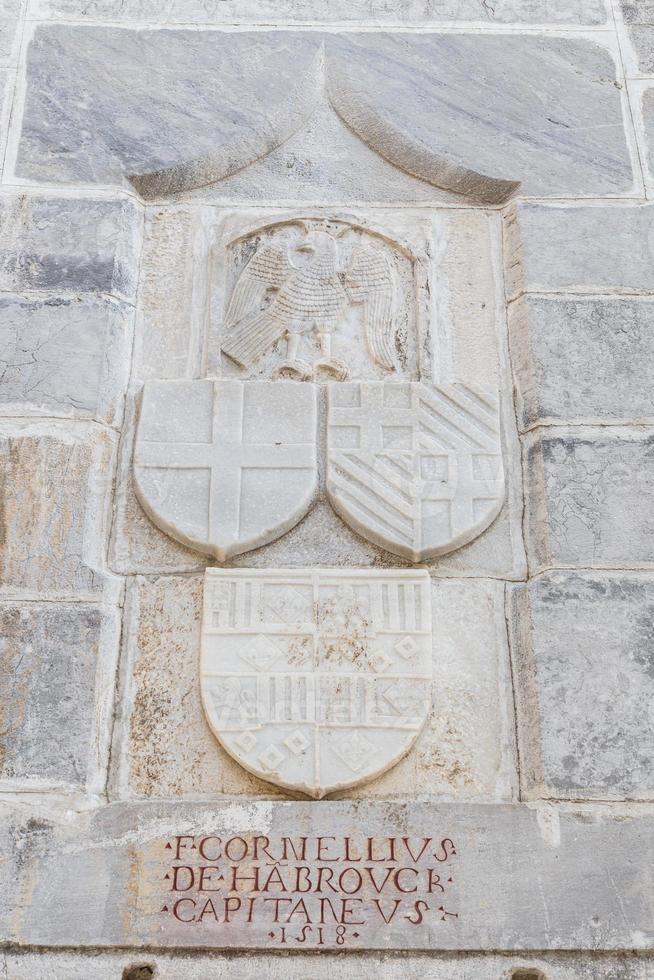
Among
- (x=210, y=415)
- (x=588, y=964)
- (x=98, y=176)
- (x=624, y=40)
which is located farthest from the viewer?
(x=624, y=40)

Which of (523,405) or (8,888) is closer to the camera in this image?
(8,888)

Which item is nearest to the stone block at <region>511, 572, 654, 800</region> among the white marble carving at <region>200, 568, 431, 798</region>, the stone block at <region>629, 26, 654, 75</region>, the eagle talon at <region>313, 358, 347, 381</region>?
the white marble carving at <region>200, 568, 431, 798</region>

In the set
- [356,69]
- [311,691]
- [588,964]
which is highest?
[356,69]

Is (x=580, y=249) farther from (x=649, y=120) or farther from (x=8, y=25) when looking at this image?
(x=8, y=25)

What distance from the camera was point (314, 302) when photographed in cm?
291

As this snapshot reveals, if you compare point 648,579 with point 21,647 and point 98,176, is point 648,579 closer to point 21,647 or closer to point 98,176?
point 21,647

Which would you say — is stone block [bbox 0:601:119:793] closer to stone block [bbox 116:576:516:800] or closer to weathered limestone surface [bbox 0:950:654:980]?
stone block [bbox 116:576:516:800]

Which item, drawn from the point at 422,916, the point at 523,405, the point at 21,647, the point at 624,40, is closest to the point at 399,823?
the point at 422,916

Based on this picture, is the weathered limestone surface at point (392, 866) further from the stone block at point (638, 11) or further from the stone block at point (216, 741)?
the stone block at point (638, 11)

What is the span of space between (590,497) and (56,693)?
1.34 metres

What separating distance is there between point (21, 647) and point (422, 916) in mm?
1059

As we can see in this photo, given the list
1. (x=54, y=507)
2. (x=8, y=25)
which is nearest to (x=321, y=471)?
(x=54, y=507)

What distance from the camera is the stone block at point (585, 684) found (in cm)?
235

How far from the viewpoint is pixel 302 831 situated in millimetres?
2297
